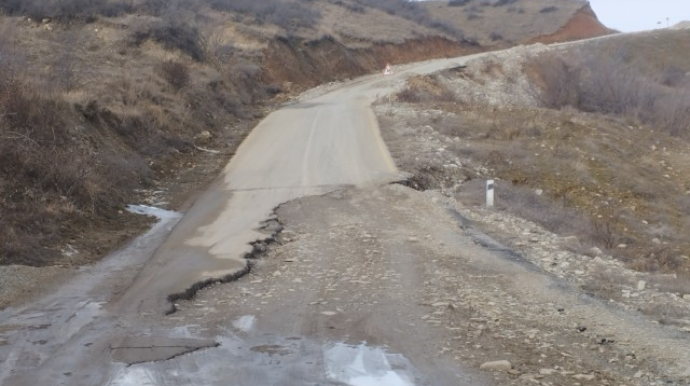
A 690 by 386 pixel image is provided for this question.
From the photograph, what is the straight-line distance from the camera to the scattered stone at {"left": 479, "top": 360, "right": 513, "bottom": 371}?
589cm

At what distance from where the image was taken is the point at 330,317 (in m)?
7.32

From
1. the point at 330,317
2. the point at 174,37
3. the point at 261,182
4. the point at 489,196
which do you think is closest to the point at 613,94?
the point at 174,37

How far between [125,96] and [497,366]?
1584cm

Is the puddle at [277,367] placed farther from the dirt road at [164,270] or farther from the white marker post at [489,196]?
the white marker post at [489,196]

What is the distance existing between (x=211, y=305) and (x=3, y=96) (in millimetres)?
7046

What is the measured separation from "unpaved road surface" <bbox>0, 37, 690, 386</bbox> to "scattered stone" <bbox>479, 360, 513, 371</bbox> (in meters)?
0.01

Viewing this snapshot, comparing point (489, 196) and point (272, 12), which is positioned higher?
point (272, 12)

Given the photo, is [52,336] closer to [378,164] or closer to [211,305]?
[211,305]

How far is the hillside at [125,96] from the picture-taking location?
1111 centimetres

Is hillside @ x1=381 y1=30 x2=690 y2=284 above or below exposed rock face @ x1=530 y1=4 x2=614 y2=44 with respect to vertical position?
below

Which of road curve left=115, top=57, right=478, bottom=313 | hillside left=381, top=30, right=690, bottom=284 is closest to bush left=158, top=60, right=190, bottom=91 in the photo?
road curve left=115, top=57, right=478, bottom=313

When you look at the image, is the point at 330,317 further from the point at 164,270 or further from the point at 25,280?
the point at 25,280

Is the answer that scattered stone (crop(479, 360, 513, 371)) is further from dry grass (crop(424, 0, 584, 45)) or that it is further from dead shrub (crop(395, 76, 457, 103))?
dry grass (crop(424, 0, 584, 45))

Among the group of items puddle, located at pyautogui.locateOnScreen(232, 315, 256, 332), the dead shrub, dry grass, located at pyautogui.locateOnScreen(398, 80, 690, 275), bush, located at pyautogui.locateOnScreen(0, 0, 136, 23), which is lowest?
dry grass, located at pyautogui.locateOnScreen(398, 80, 690, 275)
